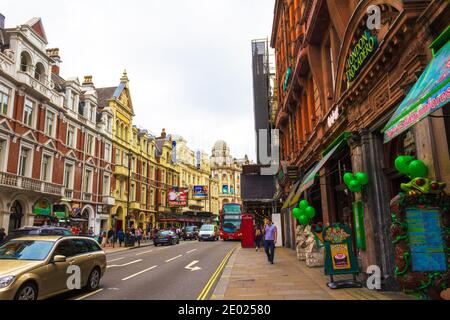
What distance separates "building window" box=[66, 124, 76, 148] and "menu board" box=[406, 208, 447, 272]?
30.9 meters

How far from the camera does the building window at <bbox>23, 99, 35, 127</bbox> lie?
976 inches

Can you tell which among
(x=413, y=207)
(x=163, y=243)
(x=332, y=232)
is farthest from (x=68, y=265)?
(x=163, y=243)

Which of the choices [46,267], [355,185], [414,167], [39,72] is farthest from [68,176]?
[414,167]

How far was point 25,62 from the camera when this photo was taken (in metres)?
25.4

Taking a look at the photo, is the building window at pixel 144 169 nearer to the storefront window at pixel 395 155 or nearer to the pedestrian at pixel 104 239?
the pedestrian at pixel 104 239

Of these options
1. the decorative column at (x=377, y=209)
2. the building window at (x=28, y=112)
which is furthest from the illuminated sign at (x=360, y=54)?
the building window at (x=28, y=112)

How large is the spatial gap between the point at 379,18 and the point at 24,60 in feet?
85.5

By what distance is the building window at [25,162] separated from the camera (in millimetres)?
24469

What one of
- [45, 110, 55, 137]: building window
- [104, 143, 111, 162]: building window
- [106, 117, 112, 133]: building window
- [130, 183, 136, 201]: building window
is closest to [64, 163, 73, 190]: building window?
[45, 110, 55, 137]: building window

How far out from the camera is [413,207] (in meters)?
5.79

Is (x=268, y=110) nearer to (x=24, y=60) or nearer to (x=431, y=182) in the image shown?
(x=24, y=60)

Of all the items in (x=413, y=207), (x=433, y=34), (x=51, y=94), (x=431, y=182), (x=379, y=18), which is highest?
(x=51, y=94)

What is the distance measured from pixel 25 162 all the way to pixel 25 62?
7651 millimetres
